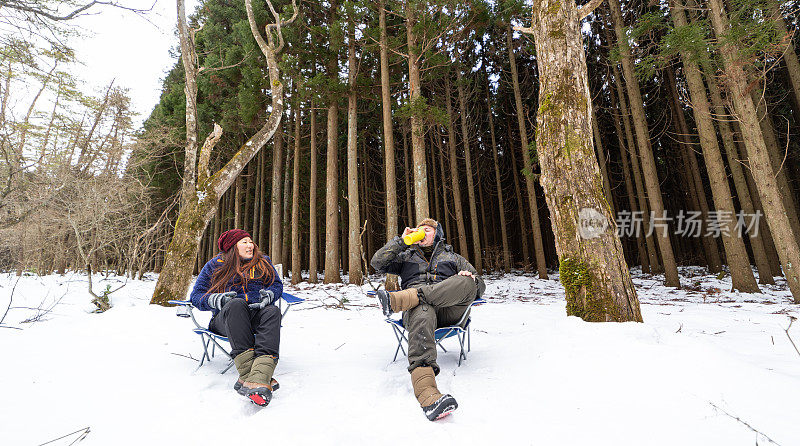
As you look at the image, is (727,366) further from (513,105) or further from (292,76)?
(513,105)

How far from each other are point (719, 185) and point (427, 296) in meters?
8.27

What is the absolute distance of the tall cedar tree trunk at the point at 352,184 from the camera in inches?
352

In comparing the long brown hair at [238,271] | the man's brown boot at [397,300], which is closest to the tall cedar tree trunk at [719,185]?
the man's brown boot at [397,300]

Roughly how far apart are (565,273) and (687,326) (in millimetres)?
1974

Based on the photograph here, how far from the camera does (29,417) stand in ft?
5.70

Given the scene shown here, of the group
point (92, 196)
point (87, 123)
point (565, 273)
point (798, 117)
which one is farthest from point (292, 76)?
point (798, 117)

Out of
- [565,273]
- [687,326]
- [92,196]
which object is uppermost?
[92,196]

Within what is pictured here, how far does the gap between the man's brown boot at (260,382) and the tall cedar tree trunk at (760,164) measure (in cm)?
821

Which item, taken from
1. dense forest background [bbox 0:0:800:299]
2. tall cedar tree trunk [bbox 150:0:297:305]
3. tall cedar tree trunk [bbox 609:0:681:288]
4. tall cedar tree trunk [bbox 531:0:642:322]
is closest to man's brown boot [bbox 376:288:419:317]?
tall cedar tree trunk [bbox 531:0:642:322]

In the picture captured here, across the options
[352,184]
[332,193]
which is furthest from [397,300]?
[332,193]

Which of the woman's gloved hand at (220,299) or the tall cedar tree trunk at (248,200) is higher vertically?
the tall cedar tree trunk at (248,200)

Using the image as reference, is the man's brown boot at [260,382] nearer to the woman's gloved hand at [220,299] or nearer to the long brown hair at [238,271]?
the woman's gloved hand at [220,299]

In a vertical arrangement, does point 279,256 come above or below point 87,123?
below

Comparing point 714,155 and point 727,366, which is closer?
point 727,366
